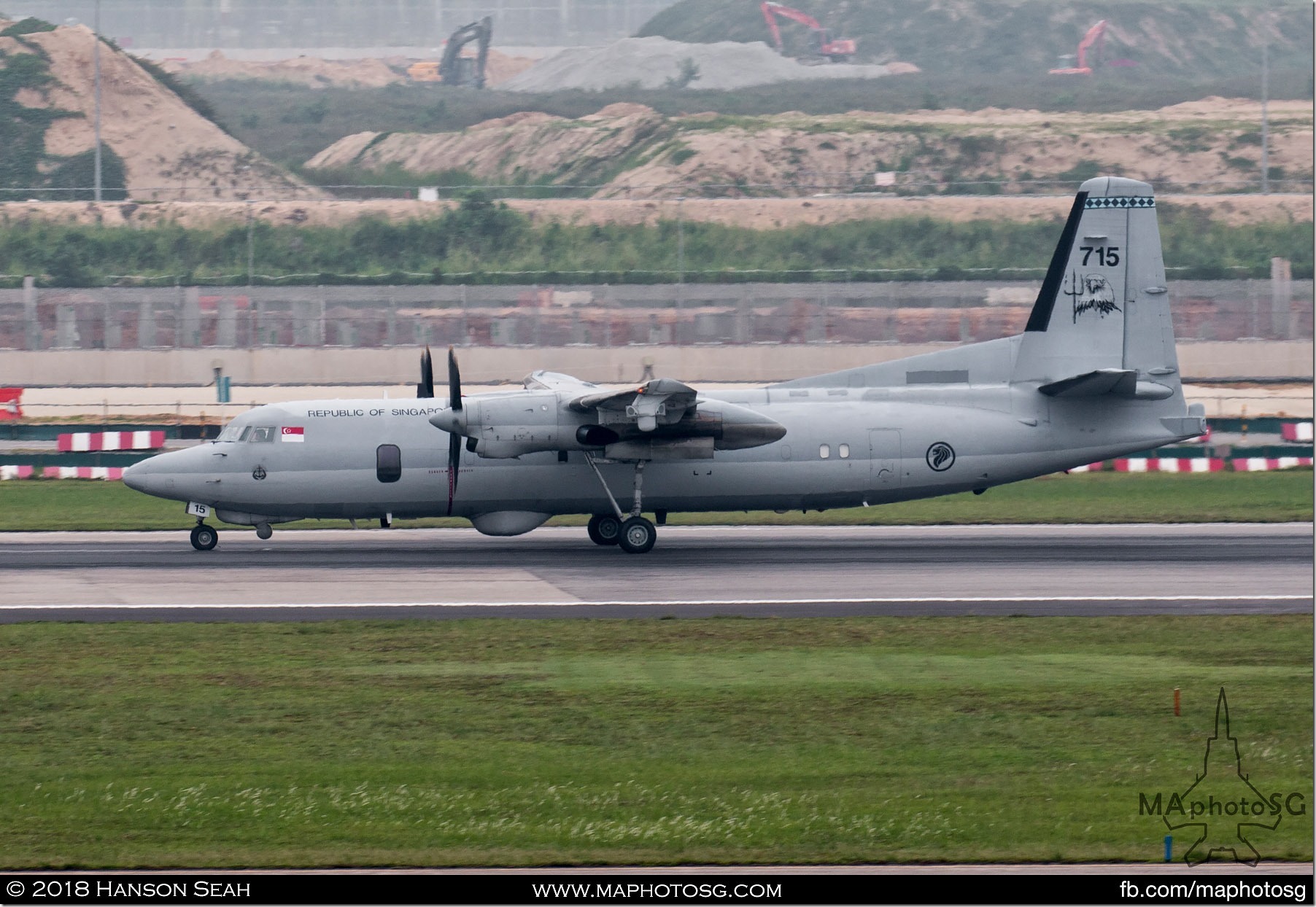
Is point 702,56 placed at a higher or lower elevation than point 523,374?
higher

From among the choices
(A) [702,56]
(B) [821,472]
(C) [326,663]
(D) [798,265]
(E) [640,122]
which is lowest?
(C) [326,663]

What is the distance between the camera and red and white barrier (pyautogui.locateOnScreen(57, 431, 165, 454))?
43188mm

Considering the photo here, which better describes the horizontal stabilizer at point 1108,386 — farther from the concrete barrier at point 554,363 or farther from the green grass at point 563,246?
the green grass at point 563,246

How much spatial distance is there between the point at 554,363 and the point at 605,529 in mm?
31038

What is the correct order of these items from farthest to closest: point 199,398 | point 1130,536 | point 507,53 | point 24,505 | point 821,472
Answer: point 507,53 → point 199,398 → point 24,505 → point 1130,536 → point 821,472

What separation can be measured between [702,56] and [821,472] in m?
107

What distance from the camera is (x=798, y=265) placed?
Result: 269ft

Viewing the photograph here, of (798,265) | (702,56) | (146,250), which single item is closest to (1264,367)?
Result: (798,265)

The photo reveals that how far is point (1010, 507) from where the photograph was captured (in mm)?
38344

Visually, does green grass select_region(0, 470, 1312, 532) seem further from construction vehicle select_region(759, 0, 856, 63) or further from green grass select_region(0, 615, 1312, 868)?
construction vehicle select_region(759, 0, 856, 63)

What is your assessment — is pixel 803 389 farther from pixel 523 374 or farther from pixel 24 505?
pixel 523 374

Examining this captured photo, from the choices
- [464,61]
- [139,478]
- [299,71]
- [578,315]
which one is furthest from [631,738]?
[299,71]

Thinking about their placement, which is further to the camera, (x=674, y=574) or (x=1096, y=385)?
(x=1096, y=385)

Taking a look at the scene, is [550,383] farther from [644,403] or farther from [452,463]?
→ [644,403]
